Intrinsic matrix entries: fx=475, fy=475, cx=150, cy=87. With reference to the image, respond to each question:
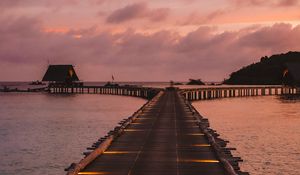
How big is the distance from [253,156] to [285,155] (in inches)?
81.5

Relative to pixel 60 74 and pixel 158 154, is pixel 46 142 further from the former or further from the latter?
pixel 60 74

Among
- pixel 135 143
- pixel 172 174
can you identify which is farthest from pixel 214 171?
pixel 135 143

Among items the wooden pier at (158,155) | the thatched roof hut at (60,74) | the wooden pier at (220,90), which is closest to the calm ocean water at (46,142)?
the wooden pier at (158,155)

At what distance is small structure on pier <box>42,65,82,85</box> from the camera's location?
139m

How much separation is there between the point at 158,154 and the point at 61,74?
4819 inches

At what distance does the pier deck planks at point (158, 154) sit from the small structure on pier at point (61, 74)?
11114 cm

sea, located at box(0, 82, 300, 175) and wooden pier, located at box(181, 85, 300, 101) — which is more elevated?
wooden pier, located at box(181, 85, 300, 101)

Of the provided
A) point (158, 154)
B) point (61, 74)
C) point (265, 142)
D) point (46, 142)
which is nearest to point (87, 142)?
point (46, 142)

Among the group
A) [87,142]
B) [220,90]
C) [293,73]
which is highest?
[293,73]

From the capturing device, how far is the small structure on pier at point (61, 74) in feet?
456

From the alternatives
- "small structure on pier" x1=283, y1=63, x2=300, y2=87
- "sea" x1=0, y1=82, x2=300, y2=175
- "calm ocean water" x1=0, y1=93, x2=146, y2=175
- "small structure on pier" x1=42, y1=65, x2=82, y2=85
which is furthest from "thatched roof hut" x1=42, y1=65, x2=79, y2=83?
"sea" x1=0, y1=82, x2=300, y2=175

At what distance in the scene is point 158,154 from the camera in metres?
19.9

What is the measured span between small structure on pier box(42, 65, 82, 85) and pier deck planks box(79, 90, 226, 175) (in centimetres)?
11114

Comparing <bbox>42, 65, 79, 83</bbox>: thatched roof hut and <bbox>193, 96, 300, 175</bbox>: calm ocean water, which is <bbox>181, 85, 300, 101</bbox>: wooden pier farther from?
<bbox>193, 96, 300, 175</bbox>: calm ocean water
